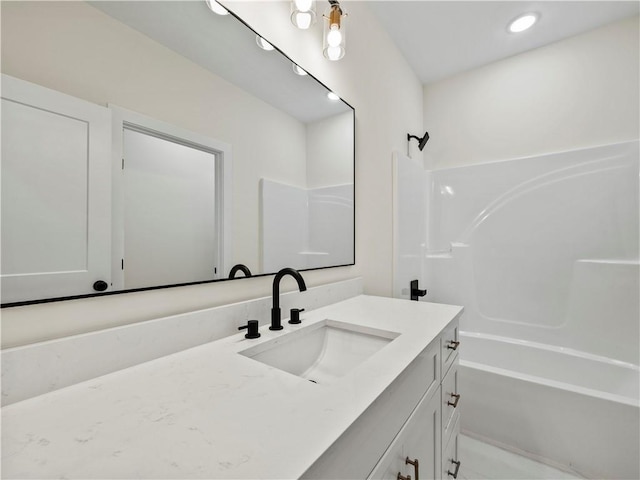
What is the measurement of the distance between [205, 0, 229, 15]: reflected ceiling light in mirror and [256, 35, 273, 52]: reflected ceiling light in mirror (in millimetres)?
135

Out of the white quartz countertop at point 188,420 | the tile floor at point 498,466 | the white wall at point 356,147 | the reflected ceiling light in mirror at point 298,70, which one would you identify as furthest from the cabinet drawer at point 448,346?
the reflected ceiling light in mirror at point 298,70

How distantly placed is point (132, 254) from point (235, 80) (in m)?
0.66

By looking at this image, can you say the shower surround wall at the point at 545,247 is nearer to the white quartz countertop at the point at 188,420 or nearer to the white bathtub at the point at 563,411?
the white bathtub at the point at 563,411

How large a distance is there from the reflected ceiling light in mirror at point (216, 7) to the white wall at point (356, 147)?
6cm

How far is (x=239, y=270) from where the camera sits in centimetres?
97

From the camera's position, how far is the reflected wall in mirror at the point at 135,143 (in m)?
0.56

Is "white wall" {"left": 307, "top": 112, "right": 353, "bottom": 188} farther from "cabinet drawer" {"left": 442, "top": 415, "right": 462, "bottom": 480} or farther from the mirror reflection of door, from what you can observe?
"cabinet drawer" {"left": 442, "top": 415, "right": 462, "bottom": 480}

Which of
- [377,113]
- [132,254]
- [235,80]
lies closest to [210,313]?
[132,254]

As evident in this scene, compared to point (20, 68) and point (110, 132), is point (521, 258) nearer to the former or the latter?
point (110, 132)

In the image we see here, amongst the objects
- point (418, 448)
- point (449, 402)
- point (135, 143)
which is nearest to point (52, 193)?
point (135, 143)

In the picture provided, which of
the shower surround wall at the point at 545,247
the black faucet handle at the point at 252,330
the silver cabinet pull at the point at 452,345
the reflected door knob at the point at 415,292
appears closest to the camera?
the black faucet handle at the point at 252,330

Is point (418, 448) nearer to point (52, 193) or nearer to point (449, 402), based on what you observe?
point (449, 402)

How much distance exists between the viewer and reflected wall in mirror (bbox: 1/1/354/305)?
559 mm

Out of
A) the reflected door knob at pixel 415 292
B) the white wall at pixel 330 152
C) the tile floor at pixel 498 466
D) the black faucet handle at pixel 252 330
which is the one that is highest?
the white wall at pixel 330 152
